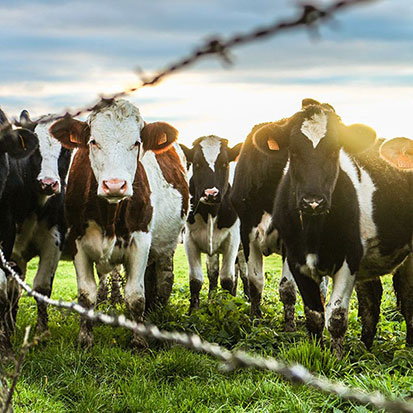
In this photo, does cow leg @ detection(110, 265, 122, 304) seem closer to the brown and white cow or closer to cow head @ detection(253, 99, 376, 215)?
the brown and white cow

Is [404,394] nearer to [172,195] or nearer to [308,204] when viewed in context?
[308,204]

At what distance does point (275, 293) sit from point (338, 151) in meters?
5.86

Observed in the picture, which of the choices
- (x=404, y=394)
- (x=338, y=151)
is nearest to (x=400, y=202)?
(x=338, y=151)

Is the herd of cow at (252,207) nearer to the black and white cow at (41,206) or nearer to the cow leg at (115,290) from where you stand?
the black and white cow at (41,206)

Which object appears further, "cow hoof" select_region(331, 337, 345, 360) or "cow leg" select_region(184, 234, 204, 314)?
"cow leg" select_region(184, 234, 204, 314)

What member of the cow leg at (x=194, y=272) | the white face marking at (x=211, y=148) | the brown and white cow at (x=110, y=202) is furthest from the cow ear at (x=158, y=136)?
the white face marking at (x=211, y=148)

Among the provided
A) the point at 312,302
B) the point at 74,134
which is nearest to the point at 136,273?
the point at 74,134

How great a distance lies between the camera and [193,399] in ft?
15.3

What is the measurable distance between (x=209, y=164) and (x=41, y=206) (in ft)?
11.2

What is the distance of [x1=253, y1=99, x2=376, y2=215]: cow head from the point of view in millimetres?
5395

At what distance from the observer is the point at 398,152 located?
19.5 feet

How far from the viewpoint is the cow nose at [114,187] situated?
5.76 m

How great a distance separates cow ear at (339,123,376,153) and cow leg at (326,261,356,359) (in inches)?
41.1

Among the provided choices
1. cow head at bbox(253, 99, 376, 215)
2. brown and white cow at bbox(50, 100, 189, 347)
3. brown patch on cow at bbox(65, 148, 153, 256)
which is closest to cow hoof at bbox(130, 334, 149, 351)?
brown and white cow at bbox(50, 100, 189, 347)
